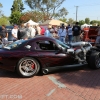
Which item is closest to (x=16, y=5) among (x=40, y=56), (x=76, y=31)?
(x=76, y=31)

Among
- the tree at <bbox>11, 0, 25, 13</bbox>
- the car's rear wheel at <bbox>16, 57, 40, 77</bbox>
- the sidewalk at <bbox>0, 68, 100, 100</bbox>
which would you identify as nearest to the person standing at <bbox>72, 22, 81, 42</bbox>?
the sidewalk at <bbox>0, 68, 100, 100</bbox>

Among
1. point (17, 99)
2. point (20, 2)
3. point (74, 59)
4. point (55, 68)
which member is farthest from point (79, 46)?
point (20, 2)

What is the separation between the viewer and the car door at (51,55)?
6234mm

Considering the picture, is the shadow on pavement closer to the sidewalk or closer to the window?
the sidewalk

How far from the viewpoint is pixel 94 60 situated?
22.9ft

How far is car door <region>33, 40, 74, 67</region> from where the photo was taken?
623 cm

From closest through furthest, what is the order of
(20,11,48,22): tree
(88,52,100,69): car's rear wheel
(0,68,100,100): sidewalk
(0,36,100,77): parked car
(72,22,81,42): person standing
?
(0,68,100,100): sidewalk, (0,36,100,77): parked car, (88,52,100,69): car's rear wheel, (72,22,81,42): person standing, (20,11,48,22): tree

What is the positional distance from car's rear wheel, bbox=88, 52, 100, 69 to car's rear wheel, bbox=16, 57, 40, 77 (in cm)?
203

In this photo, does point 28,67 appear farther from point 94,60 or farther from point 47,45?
point 94,60

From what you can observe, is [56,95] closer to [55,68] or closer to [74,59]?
[55,68]

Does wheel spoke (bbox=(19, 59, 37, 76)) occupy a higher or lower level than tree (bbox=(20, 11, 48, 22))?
lower

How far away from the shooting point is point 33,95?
466 cm

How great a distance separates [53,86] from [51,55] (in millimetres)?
1290

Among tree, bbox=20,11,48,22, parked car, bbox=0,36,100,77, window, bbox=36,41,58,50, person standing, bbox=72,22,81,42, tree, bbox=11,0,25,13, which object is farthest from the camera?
tree, bbox=11,0,25,13
